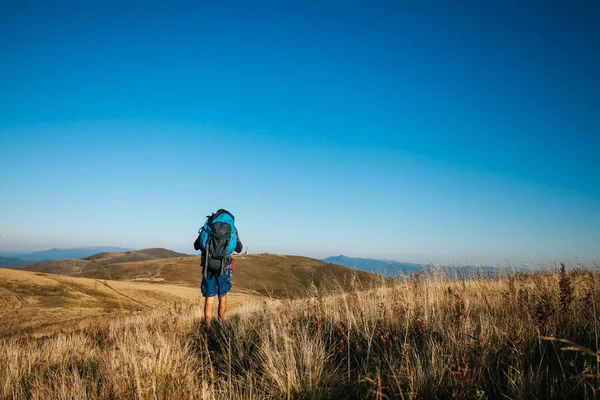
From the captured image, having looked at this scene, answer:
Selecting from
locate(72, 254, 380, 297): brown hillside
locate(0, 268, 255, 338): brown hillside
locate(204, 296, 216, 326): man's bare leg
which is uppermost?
→ locate(204, 296, 216, 326): man's bare leg

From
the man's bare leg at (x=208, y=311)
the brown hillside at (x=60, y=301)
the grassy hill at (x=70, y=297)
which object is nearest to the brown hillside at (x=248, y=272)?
the grassy hill at (x=70, y=297)

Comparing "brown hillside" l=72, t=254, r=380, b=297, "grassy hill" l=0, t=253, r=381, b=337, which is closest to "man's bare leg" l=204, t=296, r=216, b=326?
"grassy hill" l=0, t=253, r=381, b=337

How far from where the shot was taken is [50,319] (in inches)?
579

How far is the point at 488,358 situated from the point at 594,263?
5545 millimetres

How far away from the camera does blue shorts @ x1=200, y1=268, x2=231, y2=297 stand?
263 inches

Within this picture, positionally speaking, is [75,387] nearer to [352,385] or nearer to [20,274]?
[352,385]

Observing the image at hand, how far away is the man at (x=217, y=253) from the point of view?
257 inches

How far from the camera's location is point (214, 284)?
22.2 ft

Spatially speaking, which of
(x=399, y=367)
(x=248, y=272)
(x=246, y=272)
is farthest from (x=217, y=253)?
(x=248, y=272)

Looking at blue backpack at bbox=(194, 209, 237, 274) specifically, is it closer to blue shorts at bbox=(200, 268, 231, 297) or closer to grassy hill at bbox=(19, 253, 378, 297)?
blue shorts at bbox=(200, 268, 231, 297)

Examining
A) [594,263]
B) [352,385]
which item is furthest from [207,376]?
[594,263]

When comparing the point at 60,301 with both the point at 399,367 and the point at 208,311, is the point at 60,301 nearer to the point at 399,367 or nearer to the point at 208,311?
the point at 208,311

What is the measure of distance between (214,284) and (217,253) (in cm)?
75

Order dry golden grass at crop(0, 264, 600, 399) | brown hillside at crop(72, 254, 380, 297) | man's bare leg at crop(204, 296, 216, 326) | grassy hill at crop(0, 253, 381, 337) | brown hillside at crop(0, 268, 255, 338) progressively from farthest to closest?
brown hillside at crop(72, 254, 380, 297), brown hillside at crop(0, 268, 255, 338), grassy hill at crop(0, 253, 381, 337), man's bare leg at crop(204, 296, 216, 326), dry golden grass at crop(0, 264, 600, 399)
